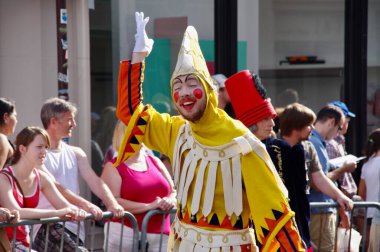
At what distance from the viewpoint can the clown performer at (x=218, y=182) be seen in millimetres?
4891

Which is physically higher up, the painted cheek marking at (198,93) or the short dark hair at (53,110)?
the painted cheek marking at (198,93)

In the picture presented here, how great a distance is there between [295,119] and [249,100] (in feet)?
4.56

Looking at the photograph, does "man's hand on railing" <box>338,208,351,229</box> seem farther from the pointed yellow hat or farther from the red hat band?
the pointed yellow hat

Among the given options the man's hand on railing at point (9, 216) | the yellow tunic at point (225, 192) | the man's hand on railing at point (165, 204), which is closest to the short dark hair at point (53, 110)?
the man's hand on railing at point (165, 204)

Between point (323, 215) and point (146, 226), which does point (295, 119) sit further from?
point (146, 226)

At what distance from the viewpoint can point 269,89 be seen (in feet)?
34.2

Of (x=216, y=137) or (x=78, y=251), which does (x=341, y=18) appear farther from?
(x=216, y=137)

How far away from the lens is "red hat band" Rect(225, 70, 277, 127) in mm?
5746

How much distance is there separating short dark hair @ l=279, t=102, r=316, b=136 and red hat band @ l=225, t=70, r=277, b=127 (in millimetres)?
1307

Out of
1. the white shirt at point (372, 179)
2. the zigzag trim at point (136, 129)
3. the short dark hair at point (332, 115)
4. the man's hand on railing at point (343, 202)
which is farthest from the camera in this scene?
the white shirt at point (372, 179)

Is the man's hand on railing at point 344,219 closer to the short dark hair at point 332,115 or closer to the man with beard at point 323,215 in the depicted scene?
the man with beard at point 323,215

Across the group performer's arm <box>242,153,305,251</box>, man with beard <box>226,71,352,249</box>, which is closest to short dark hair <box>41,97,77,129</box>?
man with beard <box>226,71,352,249</box>

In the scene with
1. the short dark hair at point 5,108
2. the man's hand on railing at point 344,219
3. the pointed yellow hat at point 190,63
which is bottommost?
the man's hand on railing at point 344,219

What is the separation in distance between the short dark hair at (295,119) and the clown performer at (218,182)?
1.99m
